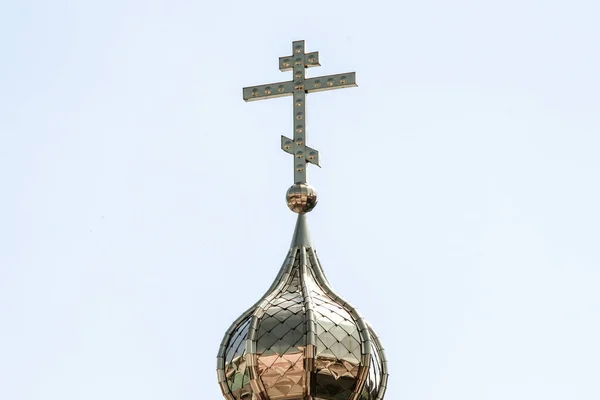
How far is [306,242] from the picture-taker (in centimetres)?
3081

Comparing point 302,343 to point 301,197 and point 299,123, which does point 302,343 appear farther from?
point 299,123

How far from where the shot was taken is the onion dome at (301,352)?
96.6 feet

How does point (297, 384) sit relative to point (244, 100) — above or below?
below

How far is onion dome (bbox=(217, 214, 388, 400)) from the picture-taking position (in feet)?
96.6

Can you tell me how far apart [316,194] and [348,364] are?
2.21 m

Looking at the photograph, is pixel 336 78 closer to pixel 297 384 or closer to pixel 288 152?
pixel 288 152

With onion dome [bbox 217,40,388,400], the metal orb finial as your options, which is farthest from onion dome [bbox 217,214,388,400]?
the metal orb finial

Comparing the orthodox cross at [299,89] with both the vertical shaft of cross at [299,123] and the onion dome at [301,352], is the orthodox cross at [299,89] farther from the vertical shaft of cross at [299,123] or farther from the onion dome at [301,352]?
the onion dome at [301,352]

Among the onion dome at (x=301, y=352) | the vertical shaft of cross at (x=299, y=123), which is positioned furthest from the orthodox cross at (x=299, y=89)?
the onion dome at (x=301, y=352)

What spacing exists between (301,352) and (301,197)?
204cm

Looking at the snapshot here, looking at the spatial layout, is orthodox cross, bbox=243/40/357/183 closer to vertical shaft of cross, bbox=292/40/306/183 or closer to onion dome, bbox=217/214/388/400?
vertical shaft of cross, bbox=292/40/306/183

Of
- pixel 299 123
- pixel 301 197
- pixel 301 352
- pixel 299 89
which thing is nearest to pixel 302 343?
pixel 301 352

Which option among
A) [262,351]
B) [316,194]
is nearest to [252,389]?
[262,351]

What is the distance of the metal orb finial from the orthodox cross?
118mm
